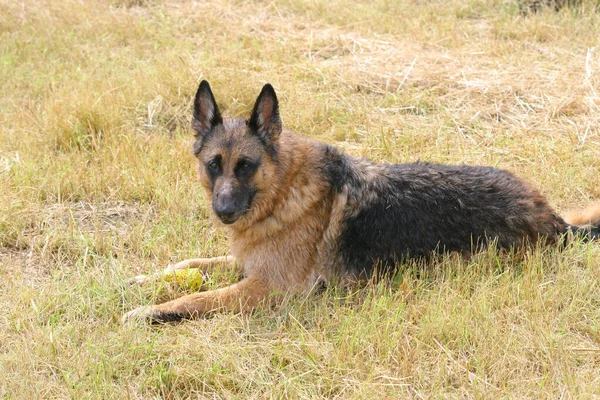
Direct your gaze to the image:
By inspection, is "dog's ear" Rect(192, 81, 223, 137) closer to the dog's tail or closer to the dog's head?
the dog's head

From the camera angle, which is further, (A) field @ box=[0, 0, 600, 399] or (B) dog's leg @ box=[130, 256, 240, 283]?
(B) dog's leg @ box=[130, 256, 240, 283]

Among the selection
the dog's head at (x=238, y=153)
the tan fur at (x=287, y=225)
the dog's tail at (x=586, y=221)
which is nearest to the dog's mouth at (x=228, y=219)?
the dog's head at (x=238, y=153)

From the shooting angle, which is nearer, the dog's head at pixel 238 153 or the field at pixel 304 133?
the field at pixel 304 133

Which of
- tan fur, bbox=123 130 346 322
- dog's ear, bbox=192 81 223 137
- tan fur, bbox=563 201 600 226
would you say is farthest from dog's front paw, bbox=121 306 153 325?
tan fur, bbox=563 201 600 226

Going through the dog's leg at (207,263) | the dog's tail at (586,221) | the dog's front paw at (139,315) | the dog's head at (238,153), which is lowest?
the dog's front paw at (139,315)

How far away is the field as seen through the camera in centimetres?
439

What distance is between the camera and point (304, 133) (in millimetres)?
7977

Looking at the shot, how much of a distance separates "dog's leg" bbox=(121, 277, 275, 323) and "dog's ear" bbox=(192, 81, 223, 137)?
1.13 metres

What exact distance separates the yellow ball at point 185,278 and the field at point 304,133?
0.44 feet

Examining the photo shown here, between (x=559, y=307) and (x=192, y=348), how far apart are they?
2407 mm

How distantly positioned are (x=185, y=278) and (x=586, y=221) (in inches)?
123

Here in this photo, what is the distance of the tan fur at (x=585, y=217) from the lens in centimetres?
587

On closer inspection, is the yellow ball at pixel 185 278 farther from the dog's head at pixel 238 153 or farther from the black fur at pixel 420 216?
the black fur at pixel 420 216

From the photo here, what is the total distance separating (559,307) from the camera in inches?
195
